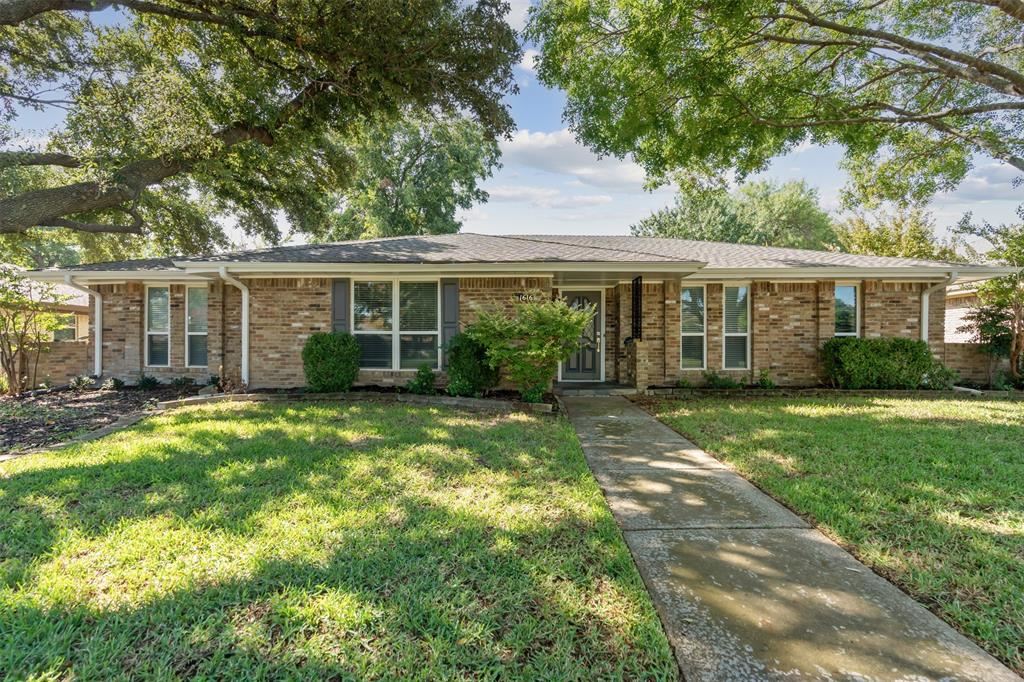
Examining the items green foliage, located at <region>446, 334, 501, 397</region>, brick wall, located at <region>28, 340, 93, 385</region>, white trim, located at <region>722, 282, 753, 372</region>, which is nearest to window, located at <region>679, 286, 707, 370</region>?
white trim, located at <region>722, 282, 753, 372</region>

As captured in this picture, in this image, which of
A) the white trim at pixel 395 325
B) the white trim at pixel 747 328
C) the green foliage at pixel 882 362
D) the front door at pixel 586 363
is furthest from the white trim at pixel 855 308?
the white trim at pixel 395 325

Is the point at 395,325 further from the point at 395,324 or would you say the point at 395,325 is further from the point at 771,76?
the point at 771,76

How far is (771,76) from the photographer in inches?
349

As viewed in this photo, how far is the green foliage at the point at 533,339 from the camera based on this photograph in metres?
7.35

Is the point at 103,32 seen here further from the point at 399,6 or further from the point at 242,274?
the point at 399,6

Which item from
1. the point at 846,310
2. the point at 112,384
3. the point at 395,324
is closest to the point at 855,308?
the point at 846,310

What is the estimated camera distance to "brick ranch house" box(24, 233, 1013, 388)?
8.90 m

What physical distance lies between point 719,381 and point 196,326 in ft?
39.9

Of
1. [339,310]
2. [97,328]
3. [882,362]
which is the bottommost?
[882,362]

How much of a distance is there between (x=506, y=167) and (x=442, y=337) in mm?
15960

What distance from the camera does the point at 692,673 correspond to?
1.87 metres

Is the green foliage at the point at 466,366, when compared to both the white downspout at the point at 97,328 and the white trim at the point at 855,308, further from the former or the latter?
the white downspout at the point at 97,328

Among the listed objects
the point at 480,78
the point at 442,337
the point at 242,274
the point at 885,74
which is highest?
the point at 885,74

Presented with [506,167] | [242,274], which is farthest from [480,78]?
[506,167]
